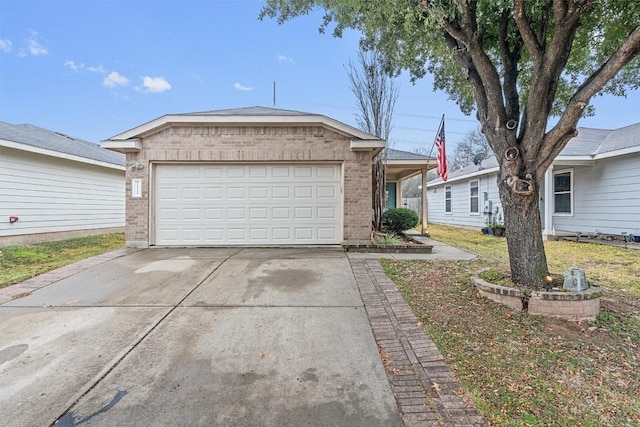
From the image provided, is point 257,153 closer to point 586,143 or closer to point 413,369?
point 413,369

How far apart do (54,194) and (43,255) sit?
3.60m

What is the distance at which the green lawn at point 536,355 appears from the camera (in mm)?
2209

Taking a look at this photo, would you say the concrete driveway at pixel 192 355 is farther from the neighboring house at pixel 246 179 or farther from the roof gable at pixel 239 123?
the roof gable at pixel 239 123

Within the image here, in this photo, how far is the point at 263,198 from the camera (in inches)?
332

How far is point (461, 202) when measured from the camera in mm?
17969

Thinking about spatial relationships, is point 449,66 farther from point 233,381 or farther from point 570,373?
point 233,381

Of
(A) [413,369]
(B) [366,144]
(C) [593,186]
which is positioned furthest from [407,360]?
(C) [593,186]

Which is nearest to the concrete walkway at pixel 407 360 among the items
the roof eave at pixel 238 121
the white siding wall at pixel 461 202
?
the roof eave at pixel 238 121

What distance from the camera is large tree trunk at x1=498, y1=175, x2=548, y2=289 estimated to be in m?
4.12

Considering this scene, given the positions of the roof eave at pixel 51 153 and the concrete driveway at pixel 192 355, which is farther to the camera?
the roof eave at pixel 51 153

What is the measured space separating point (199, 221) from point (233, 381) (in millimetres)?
6476

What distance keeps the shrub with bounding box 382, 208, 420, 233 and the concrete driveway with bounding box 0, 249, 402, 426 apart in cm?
611

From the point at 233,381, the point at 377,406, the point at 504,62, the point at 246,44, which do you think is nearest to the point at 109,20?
the point at 246,44

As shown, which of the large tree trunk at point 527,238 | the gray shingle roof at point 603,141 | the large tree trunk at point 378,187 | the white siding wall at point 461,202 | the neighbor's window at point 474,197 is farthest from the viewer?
the neighbor's window at point 474,197
